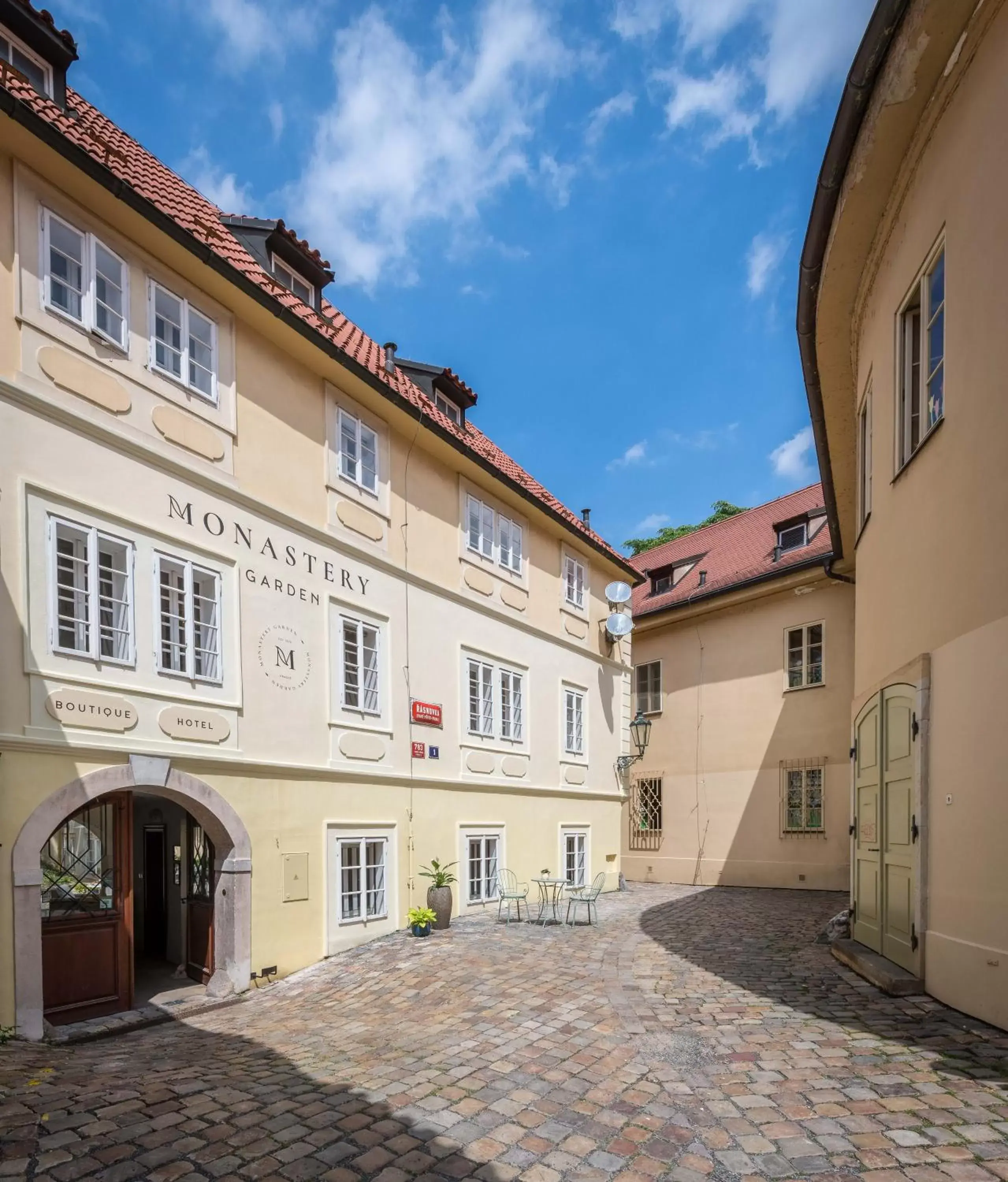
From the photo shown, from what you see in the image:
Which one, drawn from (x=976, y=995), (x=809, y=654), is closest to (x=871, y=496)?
(x=976, y=995)

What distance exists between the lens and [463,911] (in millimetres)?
11938

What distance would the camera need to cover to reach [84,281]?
7430 mm

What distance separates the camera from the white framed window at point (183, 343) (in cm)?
819

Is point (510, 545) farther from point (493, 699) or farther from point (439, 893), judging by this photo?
point (439, 893)

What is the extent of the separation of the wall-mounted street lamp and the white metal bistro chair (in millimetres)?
4027

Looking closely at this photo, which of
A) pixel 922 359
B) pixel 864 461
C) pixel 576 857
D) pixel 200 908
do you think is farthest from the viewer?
pixel 576 857

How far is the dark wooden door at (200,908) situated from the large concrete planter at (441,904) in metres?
3.10

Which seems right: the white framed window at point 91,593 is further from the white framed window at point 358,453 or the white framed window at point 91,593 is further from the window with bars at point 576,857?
the window with bars at point 576,857

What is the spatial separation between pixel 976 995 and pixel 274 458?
8577mm

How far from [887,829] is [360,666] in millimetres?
6483

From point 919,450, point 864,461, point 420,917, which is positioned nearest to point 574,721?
point 420,917

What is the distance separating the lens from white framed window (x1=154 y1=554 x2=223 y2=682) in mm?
7938

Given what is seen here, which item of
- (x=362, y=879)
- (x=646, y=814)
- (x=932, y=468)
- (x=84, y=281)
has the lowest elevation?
(x=646, y=814)

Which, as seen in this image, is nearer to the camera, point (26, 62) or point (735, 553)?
point (26, 62)
